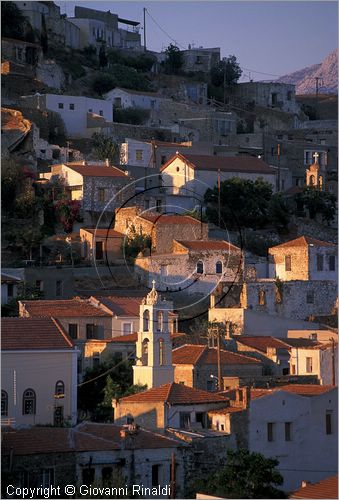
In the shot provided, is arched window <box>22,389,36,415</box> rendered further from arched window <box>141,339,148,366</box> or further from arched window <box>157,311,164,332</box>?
arched window <box>157,311,164,332</box>

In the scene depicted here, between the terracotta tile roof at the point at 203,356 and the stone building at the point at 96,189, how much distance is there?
14921 mm

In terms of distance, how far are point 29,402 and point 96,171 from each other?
69.4 feet

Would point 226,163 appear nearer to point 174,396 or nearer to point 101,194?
point 101,194

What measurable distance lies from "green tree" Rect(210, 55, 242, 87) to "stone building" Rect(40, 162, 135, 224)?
27.0 meters

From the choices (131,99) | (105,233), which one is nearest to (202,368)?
(105,233)

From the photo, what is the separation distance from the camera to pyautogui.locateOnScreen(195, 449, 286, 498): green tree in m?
30.7

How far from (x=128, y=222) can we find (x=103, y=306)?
8.35m

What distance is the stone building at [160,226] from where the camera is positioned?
54156 mm

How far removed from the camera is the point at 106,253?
54.3m

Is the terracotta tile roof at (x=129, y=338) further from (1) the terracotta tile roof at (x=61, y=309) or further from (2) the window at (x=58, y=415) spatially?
(2) the window at (x=58, y=415)

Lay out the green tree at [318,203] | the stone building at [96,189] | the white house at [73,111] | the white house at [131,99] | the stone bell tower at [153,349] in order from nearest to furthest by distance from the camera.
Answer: the stone bell tower at [153,349] → the stone building at [96,189] → the green tree at [318,203] → the white house at [73,111] → the white house at [131,99]

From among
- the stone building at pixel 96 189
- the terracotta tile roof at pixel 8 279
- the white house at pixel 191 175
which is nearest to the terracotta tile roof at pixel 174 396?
the terracotta tile roof at pixel 8 279

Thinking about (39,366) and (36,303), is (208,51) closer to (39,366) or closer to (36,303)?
(36,303)

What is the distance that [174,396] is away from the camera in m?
36.8
